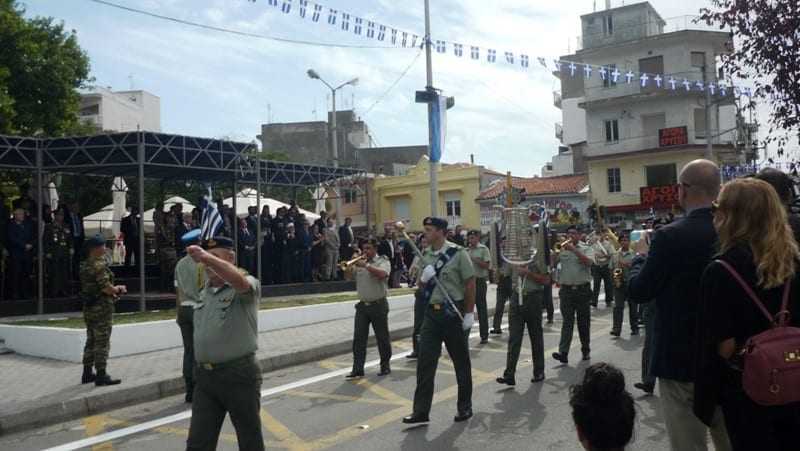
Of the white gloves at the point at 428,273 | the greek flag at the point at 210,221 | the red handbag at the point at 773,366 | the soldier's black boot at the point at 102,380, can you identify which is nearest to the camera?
the red handbag at the point at 773,366

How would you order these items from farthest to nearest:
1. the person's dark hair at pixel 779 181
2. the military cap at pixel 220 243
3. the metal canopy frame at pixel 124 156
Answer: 1. the metal canopy frame at pixel 124 156
2. the military cap at pixel 220 243
3. the person's dark hair at pixel 779 181

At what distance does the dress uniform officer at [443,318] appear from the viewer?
281 inches

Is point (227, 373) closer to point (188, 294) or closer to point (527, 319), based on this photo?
point (188, 294)

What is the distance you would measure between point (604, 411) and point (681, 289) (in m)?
1.63

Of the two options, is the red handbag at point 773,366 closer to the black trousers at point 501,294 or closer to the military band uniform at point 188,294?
the military band uniform at point 188,294

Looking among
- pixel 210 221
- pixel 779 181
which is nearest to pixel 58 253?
pixel 210 221

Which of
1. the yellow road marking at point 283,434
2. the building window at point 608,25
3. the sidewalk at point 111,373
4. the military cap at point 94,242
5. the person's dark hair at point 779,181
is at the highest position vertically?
the building window at point 608,25

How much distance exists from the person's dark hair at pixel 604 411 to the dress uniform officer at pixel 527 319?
631cm

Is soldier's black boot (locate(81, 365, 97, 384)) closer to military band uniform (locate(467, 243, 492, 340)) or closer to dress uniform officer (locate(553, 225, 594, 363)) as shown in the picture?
dress uniform officer (locate(553, 225, 594, 363))

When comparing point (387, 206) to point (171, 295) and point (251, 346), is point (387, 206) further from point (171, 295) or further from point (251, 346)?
point (251, 346)

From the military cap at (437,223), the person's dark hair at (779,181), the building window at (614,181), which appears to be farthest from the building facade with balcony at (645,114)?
the person's dark hair at (779,181)

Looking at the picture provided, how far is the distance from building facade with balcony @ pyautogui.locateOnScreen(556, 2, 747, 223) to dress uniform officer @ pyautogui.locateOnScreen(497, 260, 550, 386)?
35278 mm

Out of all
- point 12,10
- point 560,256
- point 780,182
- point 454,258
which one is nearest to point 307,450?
point 454,258

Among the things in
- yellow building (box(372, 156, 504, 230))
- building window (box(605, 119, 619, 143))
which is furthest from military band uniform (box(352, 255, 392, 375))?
building window (box(605, 119, 619, 143))
